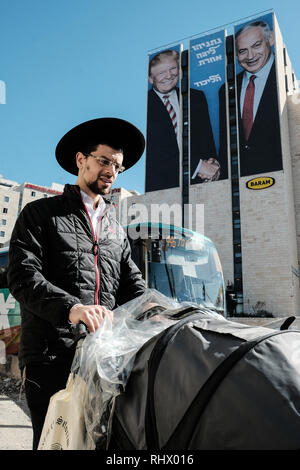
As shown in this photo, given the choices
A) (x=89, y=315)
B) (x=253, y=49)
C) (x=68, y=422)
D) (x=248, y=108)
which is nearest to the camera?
(x=68, y=422)

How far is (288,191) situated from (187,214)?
30.6 ft

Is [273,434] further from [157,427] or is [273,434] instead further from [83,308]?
[83,308]

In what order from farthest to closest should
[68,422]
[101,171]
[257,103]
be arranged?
[257,103]
[101,171]
[68,422]

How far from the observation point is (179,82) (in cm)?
3709

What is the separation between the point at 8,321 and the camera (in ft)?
25.9

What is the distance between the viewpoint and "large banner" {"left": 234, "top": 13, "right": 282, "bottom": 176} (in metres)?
31.2

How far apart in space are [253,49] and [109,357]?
39.0 meters

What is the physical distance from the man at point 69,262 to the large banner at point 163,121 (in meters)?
33.1

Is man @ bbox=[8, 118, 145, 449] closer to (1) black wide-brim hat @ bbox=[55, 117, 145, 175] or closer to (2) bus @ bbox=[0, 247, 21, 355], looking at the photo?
(1) black wide-brim hat @ bbox=[55, 117, 145, 175]

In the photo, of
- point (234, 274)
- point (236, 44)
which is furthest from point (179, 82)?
point (234, 274)

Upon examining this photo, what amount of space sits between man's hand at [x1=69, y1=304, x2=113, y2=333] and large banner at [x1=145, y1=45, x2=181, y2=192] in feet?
111

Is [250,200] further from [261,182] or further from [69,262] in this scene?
[69,262]
